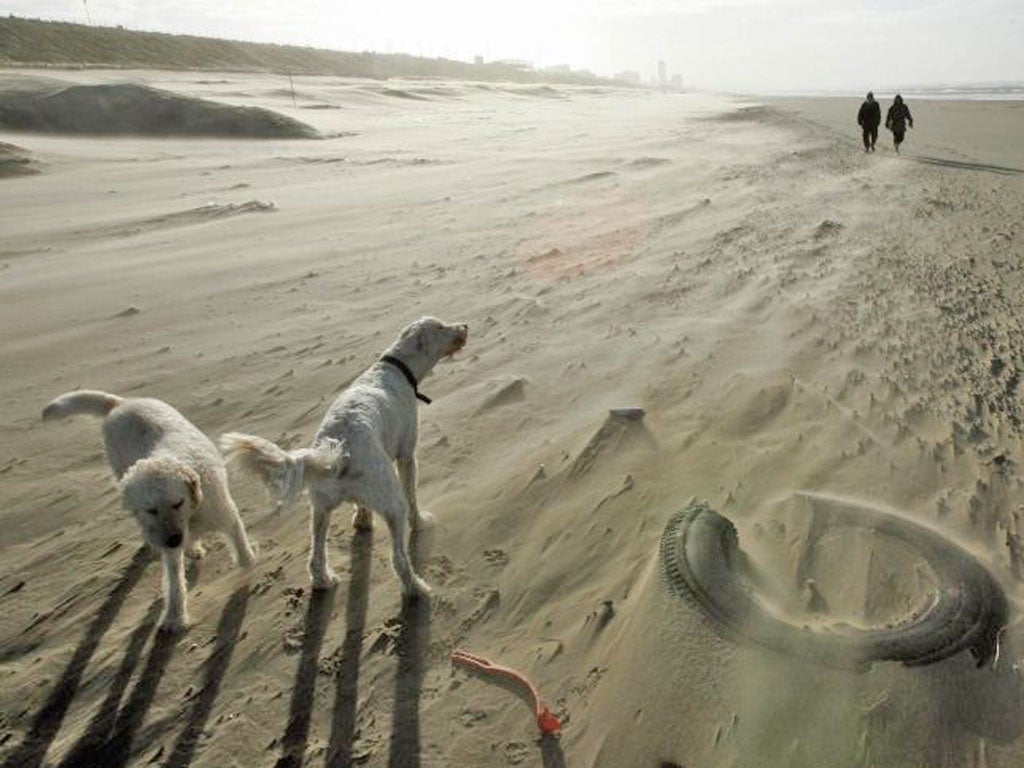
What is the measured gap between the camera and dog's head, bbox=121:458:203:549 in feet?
12.4

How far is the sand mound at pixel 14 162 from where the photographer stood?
16.2 meters

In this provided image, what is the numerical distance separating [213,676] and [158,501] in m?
1.02

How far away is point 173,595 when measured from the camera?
3.86 meters

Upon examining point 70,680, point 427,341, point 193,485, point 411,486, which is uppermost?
point 427,341

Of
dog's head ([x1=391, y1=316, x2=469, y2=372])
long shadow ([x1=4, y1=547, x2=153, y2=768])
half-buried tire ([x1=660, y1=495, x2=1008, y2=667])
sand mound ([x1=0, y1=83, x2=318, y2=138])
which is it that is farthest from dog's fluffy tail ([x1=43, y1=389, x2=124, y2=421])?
sand mound ([x1=0, y1=83, x2=318, y2=138])

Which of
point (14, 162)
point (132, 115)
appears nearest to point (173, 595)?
point (14, 162)

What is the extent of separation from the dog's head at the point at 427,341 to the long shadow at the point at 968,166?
16248 mm

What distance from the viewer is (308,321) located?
779cm

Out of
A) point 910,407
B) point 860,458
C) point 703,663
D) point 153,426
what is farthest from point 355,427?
point 910,407

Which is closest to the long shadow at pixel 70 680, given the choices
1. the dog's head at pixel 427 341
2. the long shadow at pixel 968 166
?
the dog's head at pixel 427 341

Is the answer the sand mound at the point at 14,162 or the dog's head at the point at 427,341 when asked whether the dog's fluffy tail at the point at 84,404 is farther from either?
the sand mound at the point at 14,162

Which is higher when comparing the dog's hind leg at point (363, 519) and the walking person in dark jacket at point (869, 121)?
the walking person in dark jacket at point (869, 121)

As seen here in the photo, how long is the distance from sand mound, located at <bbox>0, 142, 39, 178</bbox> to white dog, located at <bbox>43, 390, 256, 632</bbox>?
15466 millimetres

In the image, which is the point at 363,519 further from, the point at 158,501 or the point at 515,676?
the point at 515,676
